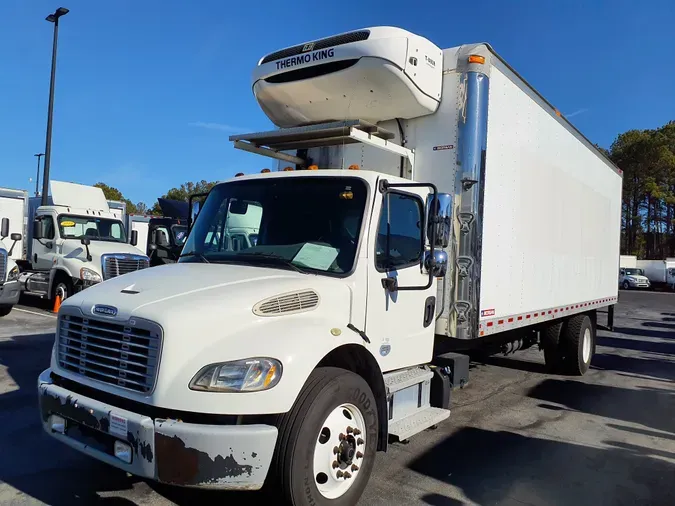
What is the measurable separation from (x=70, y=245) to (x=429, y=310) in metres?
11.7

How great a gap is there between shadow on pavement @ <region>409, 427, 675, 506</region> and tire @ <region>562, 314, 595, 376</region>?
3255 mm

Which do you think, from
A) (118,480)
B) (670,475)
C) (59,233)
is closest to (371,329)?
(118,480)

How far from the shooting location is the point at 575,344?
8.45 metres

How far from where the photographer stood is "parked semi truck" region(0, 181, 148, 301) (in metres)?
13.1

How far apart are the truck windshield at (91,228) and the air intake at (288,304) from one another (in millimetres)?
11816

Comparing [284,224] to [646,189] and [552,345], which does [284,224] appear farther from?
[646,189]

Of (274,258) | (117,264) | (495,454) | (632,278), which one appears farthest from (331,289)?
(632,278)

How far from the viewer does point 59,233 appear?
13.9 metres

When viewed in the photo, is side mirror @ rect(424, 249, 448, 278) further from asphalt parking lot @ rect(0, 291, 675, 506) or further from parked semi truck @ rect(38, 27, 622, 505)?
asphalt parking lot @ rect(0, 291, 675, 506)

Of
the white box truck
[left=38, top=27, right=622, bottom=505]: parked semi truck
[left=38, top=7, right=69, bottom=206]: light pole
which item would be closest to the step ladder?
[left=38, top=27, right=622, bottom=505]: parked semi truck

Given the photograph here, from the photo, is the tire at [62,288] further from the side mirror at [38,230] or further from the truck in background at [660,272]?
the truck in background at [660,272]

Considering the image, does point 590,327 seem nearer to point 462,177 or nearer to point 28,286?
point 462,177

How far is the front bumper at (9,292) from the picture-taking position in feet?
37.7

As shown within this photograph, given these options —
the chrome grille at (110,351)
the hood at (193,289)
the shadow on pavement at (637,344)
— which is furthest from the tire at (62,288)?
the shadow on pavement at (637,344)
